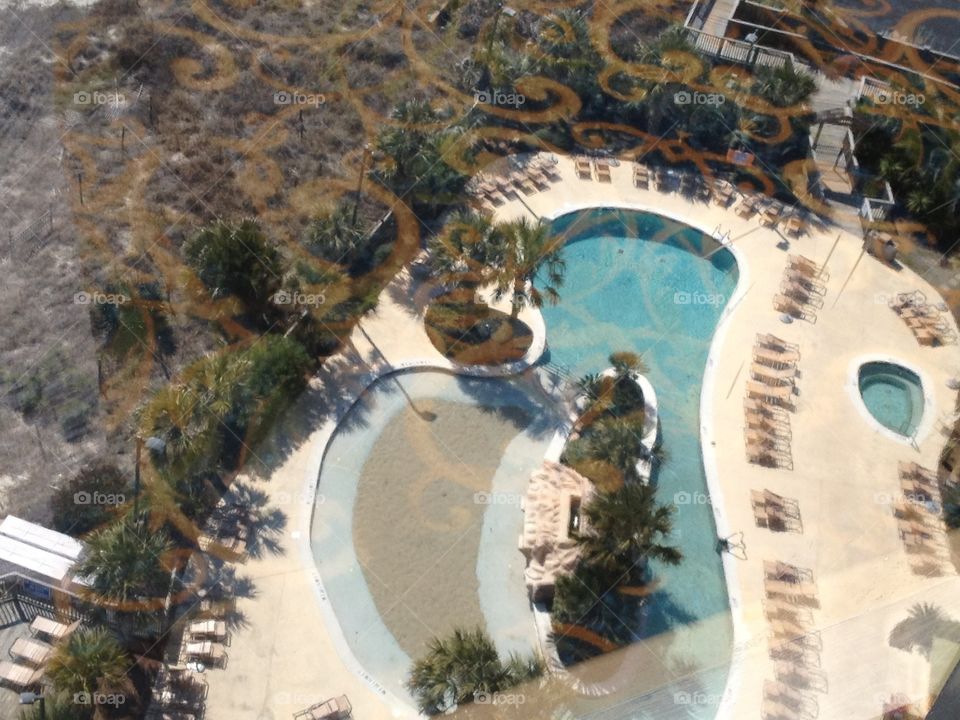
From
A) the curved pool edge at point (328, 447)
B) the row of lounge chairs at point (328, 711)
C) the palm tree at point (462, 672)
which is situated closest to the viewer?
the palm tree at point (462, 672)

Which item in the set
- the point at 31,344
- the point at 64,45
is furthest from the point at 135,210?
the point at 64,45

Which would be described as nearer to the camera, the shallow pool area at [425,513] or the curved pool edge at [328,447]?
the curved pool edge at [328,447]

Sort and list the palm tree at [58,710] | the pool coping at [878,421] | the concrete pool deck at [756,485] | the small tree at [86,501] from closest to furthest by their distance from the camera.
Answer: the palm tree at [58,710], the concrete pool deck at [756,485], the small tree at [86,501], the pool coping at [878,421]

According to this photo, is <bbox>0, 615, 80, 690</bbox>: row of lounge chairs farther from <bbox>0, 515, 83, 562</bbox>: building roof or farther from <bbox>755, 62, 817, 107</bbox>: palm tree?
<bbox>755, 62, 817, 107</bbox>: palm tree

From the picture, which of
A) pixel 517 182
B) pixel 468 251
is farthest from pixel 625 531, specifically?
pixel 517 182

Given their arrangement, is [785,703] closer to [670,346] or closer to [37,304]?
[670,346]

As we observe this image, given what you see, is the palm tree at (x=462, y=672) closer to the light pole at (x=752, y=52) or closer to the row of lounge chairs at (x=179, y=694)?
the row of lounge chairs at (x=179, y=694)

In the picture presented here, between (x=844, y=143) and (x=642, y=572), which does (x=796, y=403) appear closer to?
(x=642, y=572)

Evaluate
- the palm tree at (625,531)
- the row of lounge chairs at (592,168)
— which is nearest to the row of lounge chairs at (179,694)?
the palm tree at (625,531)
